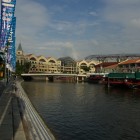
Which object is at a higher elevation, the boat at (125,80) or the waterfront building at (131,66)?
the waterfront building at (131,66)

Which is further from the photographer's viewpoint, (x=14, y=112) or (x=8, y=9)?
Result: (x=8, y=9)

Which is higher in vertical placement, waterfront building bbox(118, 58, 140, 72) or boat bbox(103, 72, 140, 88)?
waterfront building bbox(118, 58, 140, 72)

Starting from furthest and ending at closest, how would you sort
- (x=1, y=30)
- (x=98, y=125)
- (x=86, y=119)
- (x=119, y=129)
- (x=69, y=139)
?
(x=1, y=30) < (x=86, y=119) < (x=98, y=125) < (x=119, y=129) < (x=69, y=139)

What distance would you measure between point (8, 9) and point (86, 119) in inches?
738

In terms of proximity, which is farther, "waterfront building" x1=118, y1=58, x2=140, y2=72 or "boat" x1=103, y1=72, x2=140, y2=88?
"waterfront building" x1=118, y1=58, x2=140, y2=72

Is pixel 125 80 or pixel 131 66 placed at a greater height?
pixel 131 66

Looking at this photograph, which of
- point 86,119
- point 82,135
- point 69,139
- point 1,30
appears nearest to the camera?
point 69,139

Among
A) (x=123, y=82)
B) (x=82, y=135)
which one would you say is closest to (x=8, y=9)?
(x=82, y=135)

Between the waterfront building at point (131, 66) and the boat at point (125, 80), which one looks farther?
the waterfront building at point (131, 66)

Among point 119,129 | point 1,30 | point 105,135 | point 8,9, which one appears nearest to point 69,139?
point 105,135

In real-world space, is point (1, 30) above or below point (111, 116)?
above

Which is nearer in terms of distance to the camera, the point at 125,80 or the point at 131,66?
the point at 125,80

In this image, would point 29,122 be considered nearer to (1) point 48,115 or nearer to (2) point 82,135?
(2) point 82,135

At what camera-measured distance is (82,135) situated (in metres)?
27.5
